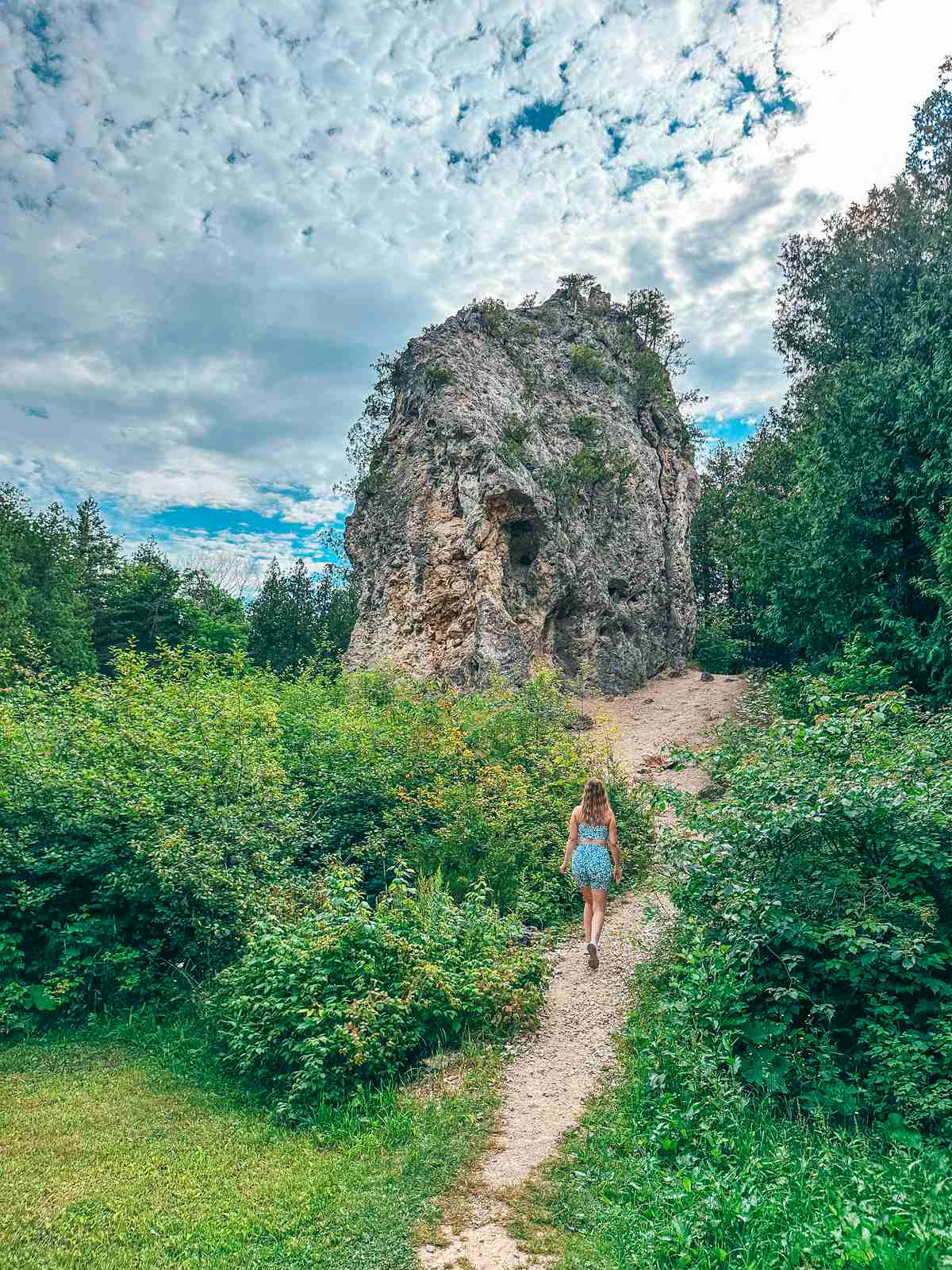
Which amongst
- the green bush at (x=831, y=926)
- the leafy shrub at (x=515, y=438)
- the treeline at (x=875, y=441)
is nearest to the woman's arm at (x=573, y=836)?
the green bush at (x=831, y=926)

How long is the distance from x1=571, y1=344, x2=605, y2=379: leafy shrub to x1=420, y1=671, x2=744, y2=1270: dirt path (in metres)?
22.0

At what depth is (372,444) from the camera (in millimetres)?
26062

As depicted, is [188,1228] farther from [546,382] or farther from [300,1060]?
[546,382]

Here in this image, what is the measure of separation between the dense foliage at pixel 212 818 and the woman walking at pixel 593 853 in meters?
1.20

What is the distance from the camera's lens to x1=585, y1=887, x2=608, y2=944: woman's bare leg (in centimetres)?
747

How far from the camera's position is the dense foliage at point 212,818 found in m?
7.36

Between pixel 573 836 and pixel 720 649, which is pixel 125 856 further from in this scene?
pixel 720 649

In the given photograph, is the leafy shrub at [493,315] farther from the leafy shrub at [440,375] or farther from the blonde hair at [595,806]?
the blonde hair at [595,806]

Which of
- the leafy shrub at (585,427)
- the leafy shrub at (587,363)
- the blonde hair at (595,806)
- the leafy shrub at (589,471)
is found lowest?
the blonde hair at (595,806)

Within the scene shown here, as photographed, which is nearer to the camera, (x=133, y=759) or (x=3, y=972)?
(x=3, y=972)

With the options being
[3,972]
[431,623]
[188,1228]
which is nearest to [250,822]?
[3,972]

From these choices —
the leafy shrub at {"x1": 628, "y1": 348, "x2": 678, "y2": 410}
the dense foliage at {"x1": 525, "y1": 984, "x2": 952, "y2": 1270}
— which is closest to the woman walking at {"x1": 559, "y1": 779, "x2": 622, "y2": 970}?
the dense foliage at {"x1": 525, "y1": 984, "x2": 952, "y2": 1270}

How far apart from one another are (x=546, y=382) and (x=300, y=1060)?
78.0 feet

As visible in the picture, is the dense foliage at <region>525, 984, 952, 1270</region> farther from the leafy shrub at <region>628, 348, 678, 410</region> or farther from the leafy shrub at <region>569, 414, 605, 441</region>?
the leafy shrub at <region>628, 348, 678, 410</region>
